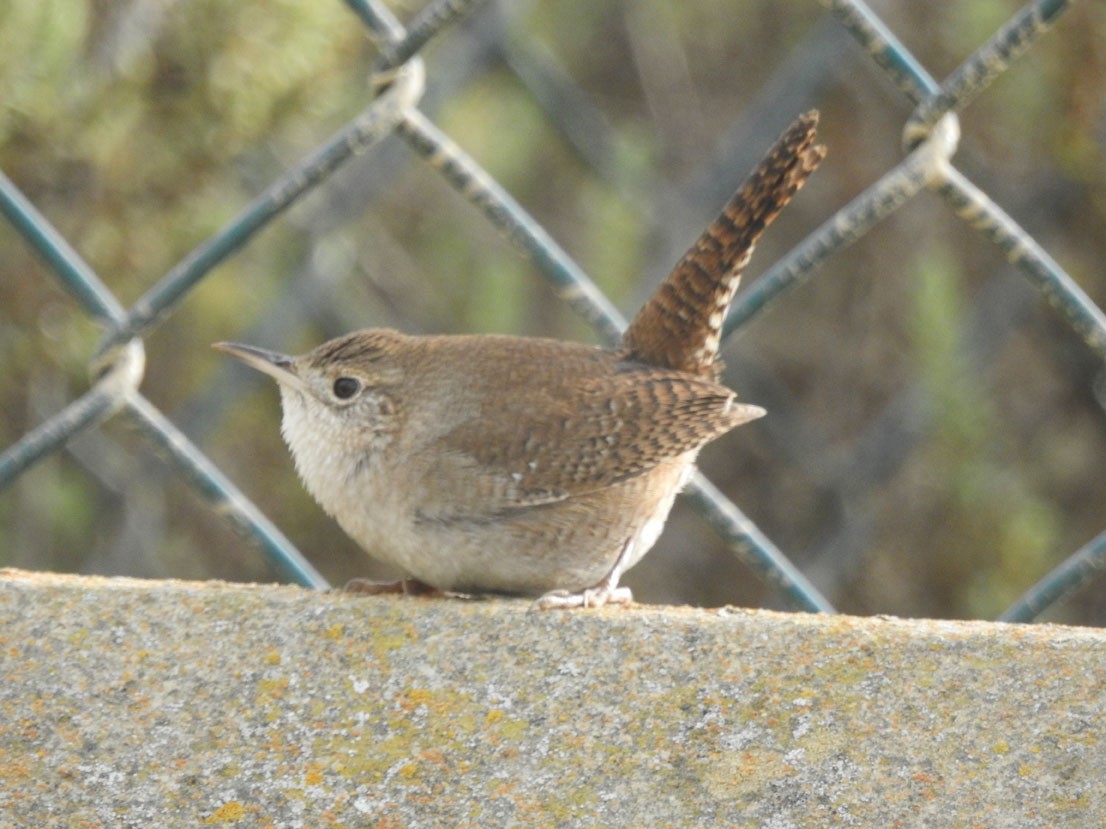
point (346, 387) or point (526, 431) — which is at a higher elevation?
point (346, 387)

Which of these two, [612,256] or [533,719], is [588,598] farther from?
[612,256]

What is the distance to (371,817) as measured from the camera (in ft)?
3.81

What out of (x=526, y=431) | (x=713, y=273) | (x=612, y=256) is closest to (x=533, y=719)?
(x=526, y=431)

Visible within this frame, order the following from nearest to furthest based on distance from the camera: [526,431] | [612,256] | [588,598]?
1. [588,598]
2. [526,431]
3. [612,256]

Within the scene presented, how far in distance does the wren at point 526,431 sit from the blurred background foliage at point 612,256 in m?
0.72

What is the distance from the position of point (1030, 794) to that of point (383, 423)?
945 millimetres

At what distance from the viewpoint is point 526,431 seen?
1.81m

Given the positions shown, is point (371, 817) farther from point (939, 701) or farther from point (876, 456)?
point (876, 456)

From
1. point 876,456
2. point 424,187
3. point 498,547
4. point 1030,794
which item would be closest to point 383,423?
point 498,547

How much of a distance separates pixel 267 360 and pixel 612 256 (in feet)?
5.51

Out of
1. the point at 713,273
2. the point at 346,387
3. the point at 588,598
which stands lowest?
the point at 588,598

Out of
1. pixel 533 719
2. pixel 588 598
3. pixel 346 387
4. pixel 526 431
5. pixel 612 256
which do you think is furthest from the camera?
pixel 612 256

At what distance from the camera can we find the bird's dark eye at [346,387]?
6.23 ft

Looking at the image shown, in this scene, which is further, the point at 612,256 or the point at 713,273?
the point at 612,256
